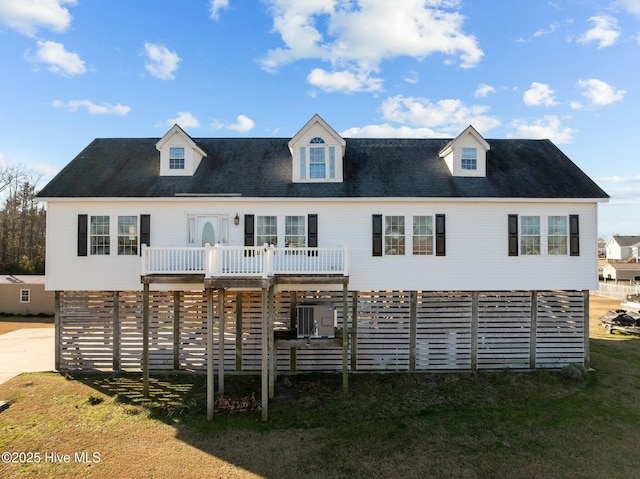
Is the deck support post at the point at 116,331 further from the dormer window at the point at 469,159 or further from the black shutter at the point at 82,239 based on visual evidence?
the dormer window at the point at 469,159

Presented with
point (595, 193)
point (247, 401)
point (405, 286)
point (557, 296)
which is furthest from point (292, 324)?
point (595, 193)

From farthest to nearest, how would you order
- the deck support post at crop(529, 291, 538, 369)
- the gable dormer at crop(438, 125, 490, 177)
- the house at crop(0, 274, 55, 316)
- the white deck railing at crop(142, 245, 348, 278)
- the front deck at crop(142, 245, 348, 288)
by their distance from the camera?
the house at crop(0, 274, 55, 316) → the gable dormer at crop(438, 125, 490, 177) → the deck support post at crop(529, 291, 538, 369) → the white deck railing at crop(142, 245, 348, 278) → the front deck at crop(142, 245, 348, 288)

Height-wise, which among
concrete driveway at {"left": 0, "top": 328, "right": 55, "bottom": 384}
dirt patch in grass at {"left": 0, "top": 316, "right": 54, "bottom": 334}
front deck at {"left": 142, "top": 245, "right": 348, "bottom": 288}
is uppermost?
front deck at {"left": 142, "top": 245, "right": 348, "bottom": 288}

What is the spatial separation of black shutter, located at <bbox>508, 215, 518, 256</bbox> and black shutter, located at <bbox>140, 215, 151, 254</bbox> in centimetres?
1320

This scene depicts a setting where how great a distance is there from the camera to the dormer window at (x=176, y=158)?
47.3 feet

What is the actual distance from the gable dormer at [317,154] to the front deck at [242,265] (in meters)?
3.08

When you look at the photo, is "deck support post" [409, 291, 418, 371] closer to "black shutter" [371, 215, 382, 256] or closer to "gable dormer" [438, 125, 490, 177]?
"black shutter" [371, 215, 382, 256]

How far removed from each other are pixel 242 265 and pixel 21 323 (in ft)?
64.8

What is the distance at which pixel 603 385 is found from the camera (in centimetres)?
1262

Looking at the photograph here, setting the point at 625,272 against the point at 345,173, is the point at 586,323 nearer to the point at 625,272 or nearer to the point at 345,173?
the point at 345,173

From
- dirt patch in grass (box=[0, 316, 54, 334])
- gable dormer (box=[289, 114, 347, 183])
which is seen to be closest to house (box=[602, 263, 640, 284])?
gable dormer (box=[289, 114, 347, 183])

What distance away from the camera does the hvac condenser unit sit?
40.2ft

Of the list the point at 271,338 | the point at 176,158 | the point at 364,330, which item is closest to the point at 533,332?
the point at 364,330

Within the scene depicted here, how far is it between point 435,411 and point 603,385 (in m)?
6.62
